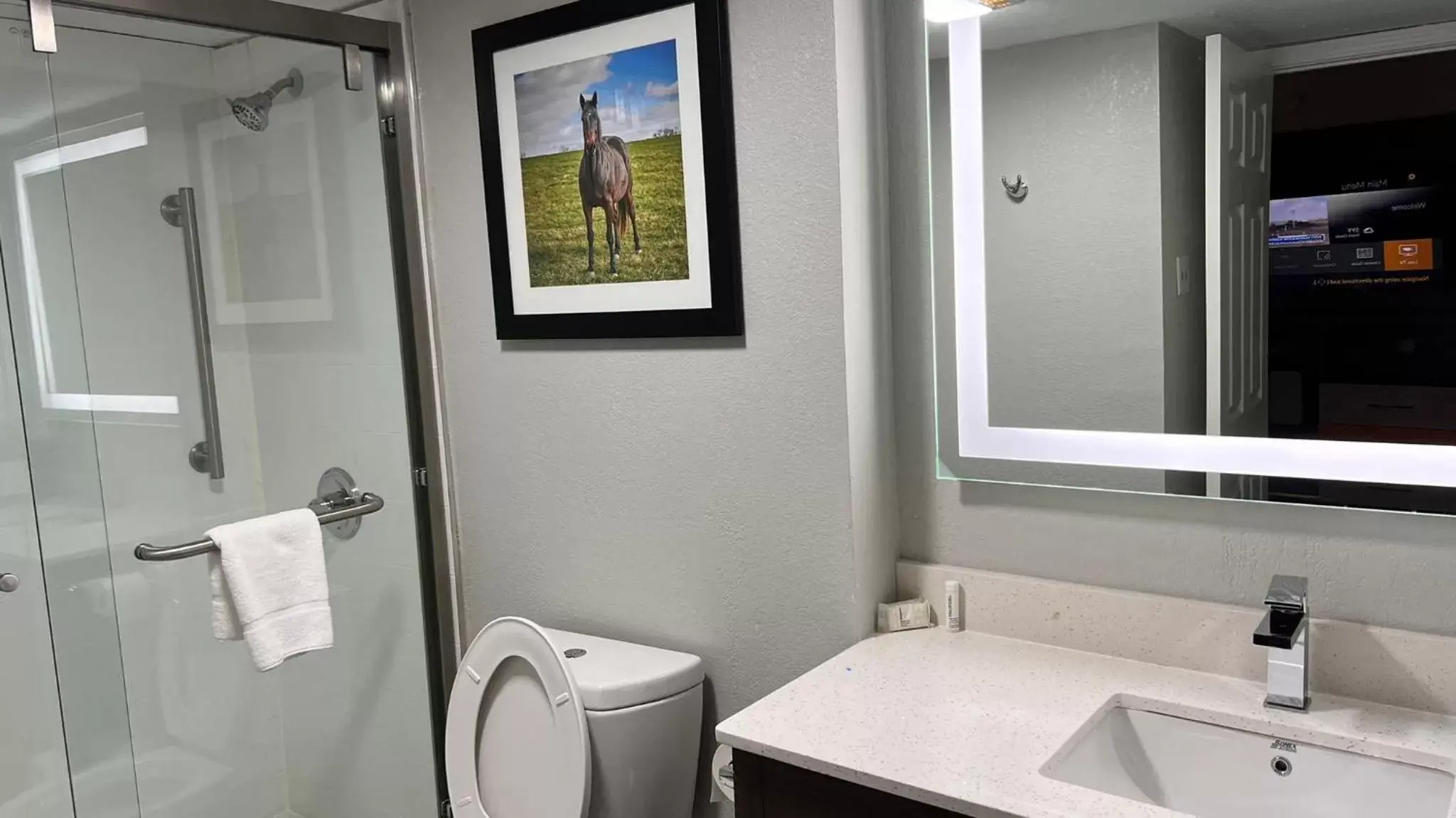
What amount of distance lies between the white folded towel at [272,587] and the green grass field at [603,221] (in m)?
0.70

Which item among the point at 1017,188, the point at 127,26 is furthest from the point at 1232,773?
the point at 127,26

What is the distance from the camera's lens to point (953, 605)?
190 centimetres

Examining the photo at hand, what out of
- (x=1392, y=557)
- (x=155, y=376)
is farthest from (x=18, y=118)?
(x=1392, y=557)

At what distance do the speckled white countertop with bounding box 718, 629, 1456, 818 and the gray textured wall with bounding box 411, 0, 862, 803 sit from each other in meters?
0.23

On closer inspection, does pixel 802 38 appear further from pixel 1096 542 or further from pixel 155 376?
pixel 155 376

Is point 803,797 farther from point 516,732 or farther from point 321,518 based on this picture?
point 321,518

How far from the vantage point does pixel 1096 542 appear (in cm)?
178

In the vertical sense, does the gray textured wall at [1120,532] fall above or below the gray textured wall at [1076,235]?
below

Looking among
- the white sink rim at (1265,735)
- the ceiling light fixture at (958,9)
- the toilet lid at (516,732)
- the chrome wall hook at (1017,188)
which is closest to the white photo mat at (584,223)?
the ceiling light fixture at (958,9)

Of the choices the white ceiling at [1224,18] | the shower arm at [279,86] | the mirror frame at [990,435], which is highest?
the shower arm at [279,86]

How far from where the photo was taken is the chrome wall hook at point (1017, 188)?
1.76 m

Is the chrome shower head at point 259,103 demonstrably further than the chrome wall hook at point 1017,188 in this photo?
Yes

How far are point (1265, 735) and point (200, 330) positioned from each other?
202 centimetres

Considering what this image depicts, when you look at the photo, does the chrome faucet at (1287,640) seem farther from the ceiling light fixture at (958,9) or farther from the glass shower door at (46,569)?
the glass shower door at (46,569)
